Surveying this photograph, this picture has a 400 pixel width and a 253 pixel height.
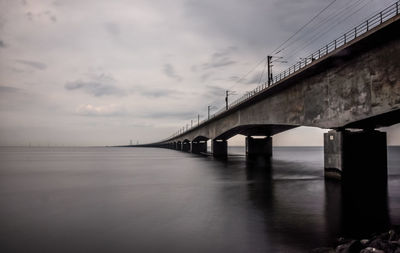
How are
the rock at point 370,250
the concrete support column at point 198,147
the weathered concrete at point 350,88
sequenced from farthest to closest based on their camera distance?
the concrete support column at point 198,147
the weathered concrete at point 350,88
the rock at point 370,250

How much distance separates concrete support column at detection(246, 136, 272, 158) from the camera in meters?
57.3

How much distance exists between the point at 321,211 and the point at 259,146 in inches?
1854

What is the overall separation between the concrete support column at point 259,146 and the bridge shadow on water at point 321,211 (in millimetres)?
38246

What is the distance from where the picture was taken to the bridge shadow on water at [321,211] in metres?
8.47

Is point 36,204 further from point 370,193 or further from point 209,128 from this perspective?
point 209,128

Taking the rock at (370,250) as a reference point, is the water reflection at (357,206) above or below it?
below

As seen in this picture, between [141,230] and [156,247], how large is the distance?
1.72m

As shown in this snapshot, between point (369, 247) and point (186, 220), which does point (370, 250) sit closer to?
point (369, 247)

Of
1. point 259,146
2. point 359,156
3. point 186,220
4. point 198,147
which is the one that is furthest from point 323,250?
point 198,147

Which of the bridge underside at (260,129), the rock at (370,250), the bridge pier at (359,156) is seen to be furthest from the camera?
the bridge underside at (260,129)

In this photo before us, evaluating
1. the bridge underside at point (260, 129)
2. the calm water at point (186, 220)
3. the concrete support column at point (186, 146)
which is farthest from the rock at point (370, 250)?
the concrete support column at point (186, 146)

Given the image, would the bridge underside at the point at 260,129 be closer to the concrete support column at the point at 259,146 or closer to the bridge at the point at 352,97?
the concrete support column at the point at 259,146

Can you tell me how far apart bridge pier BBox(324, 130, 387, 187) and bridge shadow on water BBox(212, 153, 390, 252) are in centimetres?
30

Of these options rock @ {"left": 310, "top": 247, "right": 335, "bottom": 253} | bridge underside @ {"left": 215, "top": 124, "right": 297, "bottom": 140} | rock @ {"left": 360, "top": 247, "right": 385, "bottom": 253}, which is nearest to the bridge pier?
rock @ {"left": 310, "top": 247, "right": 335, "bottom": 253}
